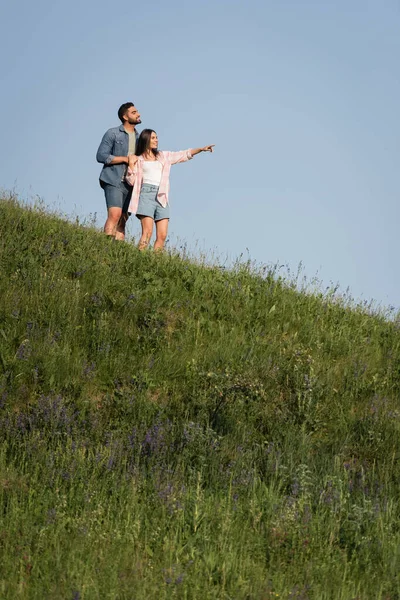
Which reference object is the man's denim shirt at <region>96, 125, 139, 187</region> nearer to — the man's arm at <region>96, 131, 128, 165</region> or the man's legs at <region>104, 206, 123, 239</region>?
the man's arm at <region>96, 131, 128, 165</region>

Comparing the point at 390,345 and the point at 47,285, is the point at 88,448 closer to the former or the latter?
the point at 47,285

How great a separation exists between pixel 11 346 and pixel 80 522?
3.57 m

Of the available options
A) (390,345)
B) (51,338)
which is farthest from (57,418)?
(390,345)

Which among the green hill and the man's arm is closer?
the green hill

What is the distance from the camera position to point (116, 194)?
42.6 feet

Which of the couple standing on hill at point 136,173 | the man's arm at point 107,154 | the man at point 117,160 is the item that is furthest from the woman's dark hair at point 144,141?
the man's arm at point 107,154

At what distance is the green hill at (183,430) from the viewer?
4.74 m

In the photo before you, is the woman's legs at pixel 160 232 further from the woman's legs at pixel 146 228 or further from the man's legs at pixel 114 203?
the man's legs at pixel 114 203

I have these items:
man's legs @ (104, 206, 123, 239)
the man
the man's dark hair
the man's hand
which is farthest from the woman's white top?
the man's dark hair

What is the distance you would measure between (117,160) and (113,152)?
352 mm

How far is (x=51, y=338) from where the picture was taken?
27.1 feet

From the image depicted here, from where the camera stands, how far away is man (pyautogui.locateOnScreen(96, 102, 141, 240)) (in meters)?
12.9

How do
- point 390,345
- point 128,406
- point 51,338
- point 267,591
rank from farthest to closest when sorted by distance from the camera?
point 390,345, point 51,338, point 128,406, point 267,591

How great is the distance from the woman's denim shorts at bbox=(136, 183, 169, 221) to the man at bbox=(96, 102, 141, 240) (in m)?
0.43
